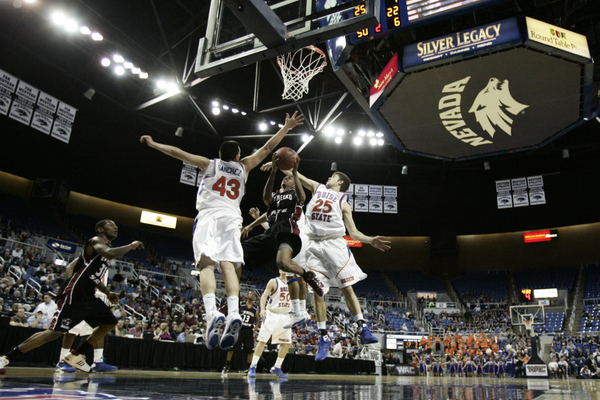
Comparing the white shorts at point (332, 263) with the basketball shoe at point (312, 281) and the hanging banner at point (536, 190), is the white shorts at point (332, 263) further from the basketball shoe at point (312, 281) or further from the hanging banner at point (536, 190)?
the hanging banner at point (536, 190)

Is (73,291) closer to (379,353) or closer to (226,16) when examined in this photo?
(226,16)

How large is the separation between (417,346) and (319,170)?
474 inches

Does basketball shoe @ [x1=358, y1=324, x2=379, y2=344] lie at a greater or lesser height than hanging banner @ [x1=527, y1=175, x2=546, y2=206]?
lesser

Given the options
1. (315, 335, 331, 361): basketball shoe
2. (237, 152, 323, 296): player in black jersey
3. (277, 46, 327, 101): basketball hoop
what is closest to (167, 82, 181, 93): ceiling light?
(277, 46, 327, 101): basketball hoop

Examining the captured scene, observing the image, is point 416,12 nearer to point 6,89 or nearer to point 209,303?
point 209,303

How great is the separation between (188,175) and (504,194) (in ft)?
65.3

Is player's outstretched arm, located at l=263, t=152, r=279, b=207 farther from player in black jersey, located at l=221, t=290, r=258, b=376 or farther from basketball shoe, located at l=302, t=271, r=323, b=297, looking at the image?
player in black jersey, located at l=221, t=290, r=258, b=376

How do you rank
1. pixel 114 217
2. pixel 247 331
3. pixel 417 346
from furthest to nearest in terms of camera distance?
pixel 114 217 < pixel 417 346 < pixel 247 331

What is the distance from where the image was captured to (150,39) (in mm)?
16203

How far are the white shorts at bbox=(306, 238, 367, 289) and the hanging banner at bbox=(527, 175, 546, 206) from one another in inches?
984

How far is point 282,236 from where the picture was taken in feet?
17.6

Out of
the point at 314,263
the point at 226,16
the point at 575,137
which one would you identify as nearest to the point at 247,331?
the point at 314,263

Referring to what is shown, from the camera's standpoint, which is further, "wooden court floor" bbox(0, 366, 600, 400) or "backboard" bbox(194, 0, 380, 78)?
"backboard" bbox(194, 0, 380, 78)

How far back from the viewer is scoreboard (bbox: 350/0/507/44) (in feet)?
26.6
